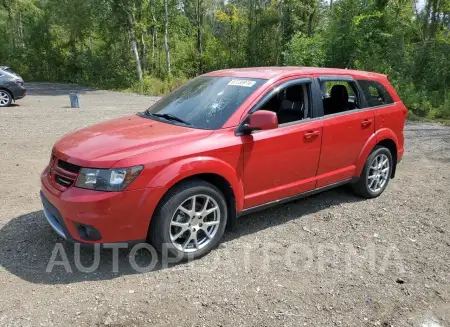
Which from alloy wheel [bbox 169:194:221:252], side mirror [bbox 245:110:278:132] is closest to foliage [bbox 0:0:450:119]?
side mirror [bbox 245:110:278:132]

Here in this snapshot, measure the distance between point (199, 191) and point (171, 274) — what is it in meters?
0.76

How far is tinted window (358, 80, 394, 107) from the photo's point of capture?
502cm

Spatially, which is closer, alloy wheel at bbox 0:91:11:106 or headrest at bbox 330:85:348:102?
headrest at bbox 330:85:348:102

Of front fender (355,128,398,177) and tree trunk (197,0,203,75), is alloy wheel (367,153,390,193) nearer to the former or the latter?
front fender (355,128,398,177)

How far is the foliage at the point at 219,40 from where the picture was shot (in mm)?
17156

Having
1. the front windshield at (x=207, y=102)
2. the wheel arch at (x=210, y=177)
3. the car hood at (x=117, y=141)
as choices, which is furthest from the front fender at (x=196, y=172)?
the front windshield at (x=207, y=102)

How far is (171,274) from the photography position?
11.2ft

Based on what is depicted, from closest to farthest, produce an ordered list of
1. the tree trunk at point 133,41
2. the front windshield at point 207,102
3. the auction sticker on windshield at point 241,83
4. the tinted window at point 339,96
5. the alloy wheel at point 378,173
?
the front windshield at point 207,102, the auction sticker on windshield at point 241,83, the tinted window at point 339,96, the alloy wheel at point 378,173, the tree trunk at point 133,41

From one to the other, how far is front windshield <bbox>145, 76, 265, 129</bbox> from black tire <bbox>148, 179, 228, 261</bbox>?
62 centimetres

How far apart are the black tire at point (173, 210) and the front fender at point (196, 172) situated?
98 millimetres

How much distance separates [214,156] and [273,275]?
3.85 ft

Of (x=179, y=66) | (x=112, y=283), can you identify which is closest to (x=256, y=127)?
(x=112, y=283)

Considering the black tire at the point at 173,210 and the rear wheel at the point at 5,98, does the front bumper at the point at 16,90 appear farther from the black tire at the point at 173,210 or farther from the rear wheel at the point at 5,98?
the black tire at the point at 173,210

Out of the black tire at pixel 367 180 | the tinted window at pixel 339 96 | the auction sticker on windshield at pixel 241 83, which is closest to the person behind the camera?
the auction sticker on windshield at pixel 241 83
